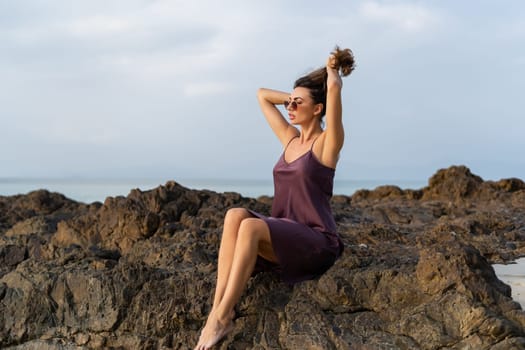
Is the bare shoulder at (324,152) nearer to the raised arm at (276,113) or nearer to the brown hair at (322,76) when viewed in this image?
the brown hair at (322,76)

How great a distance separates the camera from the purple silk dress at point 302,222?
3961mm

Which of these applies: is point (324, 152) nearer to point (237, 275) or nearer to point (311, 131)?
point (311, 131)

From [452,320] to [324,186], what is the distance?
1100 millimetres

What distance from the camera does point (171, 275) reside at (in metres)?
4.46

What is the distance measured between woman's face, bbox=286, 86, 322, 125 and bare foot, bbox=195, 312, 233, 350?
1.33m

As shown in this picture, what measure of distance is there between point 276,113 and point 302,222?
910 mm

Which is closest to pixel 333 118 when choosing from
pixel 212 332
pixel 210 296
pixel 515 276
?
pixel 210 296

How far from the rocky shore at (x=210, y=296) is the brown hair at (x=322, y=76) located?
3.35 feet

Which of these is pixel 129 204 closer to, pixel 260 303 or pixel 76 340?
pixel 76 340

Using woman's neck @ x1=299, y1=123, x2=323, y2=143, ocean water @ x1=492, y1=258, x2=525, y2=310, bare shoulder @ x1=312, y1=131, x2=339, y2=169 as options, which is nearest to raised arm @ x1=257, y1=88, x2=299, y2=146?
woman's neck @ x1=299, y1=123, x2=323, y2=143

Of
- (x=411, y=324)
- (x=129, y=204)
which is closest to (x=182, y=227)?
(x=129, y=204)

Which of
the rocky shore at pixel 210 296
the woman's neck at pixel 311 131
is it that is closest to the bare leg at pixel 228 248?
the rocky shore at pixel 210 296

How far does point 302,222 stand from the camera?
423 cm

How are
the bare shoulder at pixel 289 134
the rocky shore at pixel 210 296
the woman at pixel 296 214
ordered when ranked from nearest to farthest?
the rocky shore at pixel 210 296
the woman at pixel 296 214
the bare shoulder at pixel 289 134
